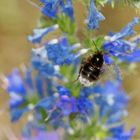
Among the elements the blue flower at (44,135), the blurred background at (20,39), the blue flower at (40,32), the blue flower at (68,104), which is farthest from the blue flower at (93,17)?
the blurred background at (20,39)

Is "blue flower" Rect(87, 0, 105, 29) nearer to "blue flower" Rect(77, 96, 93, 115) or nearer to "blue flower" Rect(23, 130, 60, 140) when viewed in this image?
"blue flower" Rect(77, 96, 93, 115)

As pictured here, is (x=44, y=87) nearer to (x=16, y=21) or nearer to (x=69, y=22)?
(x=69, y=22)

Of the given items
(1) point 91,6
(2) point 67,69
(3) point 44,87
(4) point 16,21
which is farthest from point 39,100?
(4) point 16,21

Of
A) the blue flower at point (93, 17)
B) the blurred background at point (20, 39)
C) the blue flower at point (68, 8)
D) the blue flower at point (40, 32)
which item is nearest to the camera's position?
the blue flower at point (93, 17)

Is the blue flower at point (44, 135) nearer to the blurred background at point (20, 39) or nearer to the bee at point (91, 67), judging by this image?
the bee at point (91, 67)

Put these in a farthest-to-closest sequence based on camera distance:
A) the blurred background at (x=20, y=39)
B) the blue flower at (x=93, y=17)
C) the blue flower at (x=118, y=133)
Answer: the blurred background at (x=20, y=39)
the blue flower at (x=118, y=133)
the blue flower at (x=93, y=17)

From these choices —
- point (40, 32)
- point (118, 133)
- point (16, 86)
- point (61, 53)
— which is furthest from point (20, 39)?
point (61, 53)

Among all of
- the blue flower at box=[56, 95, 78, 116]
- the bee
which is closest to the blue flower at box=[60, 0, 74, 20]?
the bee

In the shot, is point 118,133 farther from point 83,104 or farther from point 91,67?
point 91,67
